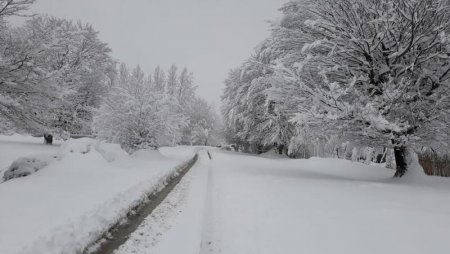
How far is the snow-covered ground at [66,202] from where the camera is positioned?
455 cm

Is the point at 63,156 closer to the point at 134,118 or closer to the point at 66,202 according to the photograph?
the point at 66,202

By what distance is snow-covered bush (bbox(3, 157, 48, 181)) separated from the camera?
10.4 m

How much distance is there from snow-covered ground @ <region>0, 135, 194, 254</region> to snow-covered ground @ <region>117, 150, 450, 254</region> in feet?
2.62

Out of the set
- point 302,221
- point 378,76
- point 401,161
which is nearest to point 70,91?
point 302,221

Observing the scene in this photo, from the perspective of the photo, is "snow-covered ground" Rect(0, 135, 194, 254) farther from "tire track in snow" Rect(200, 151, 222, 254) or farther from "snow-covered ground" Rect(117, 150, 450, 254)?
"tire track in snow" Rect(200, 151, 222, 254)

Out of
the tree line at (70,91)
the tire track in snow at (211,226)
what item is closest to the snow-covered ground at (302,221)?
the tire track in snow at (211,226)

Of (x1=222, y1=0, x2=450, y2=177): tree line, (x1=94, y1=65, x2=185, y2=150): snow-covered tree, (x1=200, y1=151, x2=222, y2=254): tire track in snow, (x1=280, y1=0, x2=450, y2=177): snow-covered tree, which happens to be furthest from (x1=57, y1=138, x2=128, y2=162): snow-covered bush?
(x1=280, y1=0, x2=450, y2=177): snow-covered tree

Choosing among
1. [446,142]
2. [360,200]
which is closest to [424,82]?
[446,142]

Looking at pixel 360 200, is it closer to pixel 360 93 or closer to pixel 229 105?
pixel 360 93

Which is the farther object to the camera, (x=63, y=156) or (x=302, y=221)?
(x=63, y=156)

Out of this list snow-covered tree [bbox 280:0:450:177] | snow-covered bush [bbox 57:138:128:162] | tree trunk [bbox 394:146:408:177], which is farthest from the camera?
snow-covered bush [bbox 57:138:128:162]

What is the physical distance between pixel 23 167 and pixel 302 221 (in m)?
9.16

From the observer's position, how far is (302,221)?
6.15 m

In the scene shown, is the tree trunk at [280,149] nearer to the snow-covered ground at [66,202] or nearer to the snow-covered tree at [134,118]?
the snow-covered tree at [134,118]
